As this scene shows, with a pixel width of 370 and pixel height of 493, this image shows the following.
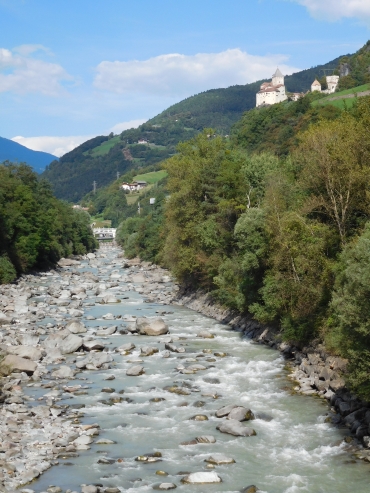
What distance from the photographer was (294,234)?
3094 centimetres

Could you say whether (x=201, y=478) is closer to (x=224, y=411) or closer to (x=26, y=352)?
(x=224, y=411)

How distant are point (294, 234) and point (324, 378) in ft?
28.2

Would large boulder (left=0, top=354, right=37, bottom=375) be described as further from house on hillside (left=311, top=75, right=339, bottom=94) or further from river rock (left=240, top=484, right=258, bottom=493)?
house on hillside (left=311, top=75, right=339, bottom=94)

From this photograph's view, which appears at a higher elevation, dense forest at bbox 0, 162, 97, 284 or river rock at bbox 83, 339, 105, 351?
dense forest at bbox 0, 162, 97, 284

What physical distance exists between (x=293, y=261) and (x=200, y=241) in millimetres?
17459

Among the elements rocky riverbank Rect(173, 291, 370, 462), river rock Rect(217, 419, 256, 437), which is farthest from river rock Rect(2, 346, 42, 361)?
river rock Rect(217, 419, 256, 437)

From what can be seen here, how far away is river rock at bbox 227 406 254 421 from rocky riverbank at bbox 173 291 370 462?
302cm

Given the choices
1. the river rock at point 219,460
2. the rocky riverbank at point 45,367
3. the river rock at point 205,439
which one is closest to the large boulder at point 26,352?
the rocky riverbank at point 45,367

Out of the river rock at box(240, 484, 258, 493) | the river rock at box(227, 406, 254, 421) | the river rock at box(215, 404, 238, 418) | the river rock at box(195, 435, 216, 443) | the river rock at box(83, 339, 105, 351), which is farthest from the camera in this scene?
the river rock at box(83, 339, 105, 351)

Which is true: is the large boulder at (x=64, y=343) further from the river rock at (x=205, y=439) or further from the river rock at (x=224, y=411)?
the river rock at (x=205, y=439)

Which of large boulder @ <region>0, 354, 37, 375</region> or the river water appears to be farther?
large boulder @ <region>0, 354, 37, 375</region>

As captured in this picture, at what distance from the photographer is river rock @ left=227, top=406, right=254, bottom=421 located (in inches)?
862

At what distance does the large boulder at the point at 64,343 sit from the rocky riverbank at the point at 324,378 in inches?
422

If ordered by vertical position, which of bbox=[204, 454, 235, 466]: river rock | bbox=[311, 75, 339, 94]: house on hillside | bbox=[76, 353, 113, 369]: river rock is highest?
bbox=[311, 75, 339, 94]: house on hillside
